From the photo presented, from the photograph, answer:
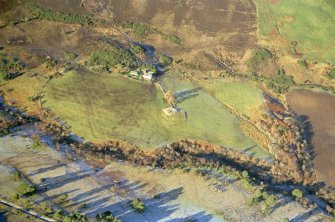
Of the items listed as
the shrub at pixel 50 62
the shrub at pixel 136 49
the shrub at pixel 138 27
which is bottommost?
the shrub at pixel 50 62

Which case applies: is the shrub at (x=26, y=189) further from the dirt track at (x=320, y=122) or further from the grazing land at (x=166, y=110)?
the dirt track at (x=320, y=122)

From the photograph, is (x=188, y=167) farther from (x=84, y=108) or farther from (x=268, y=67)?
(x=268, y=67)

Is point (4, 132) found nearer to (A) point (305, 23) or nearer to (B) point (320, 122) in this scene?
(B) point (320, 122)

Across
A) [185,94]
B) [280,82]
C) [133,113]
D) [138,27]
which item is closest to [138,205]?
[133,113]

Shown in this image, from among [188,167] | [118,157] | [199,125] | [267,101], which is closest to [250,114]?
[267,101]

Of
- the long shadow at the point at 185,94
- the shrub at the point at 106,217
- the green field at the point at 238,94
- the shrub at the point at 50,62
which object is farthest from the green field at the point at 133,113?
the shrub at the point at 106,217

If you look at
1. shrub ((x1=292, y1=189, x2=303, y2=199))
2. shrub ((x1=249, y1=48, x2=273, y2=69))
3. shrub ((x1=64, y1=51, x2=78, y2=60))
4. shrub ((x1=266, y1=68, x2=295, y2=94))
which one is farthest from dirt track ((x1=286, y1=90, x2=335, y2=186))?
shrub ((x1=64, y1=51, x2=78, y2=60))
